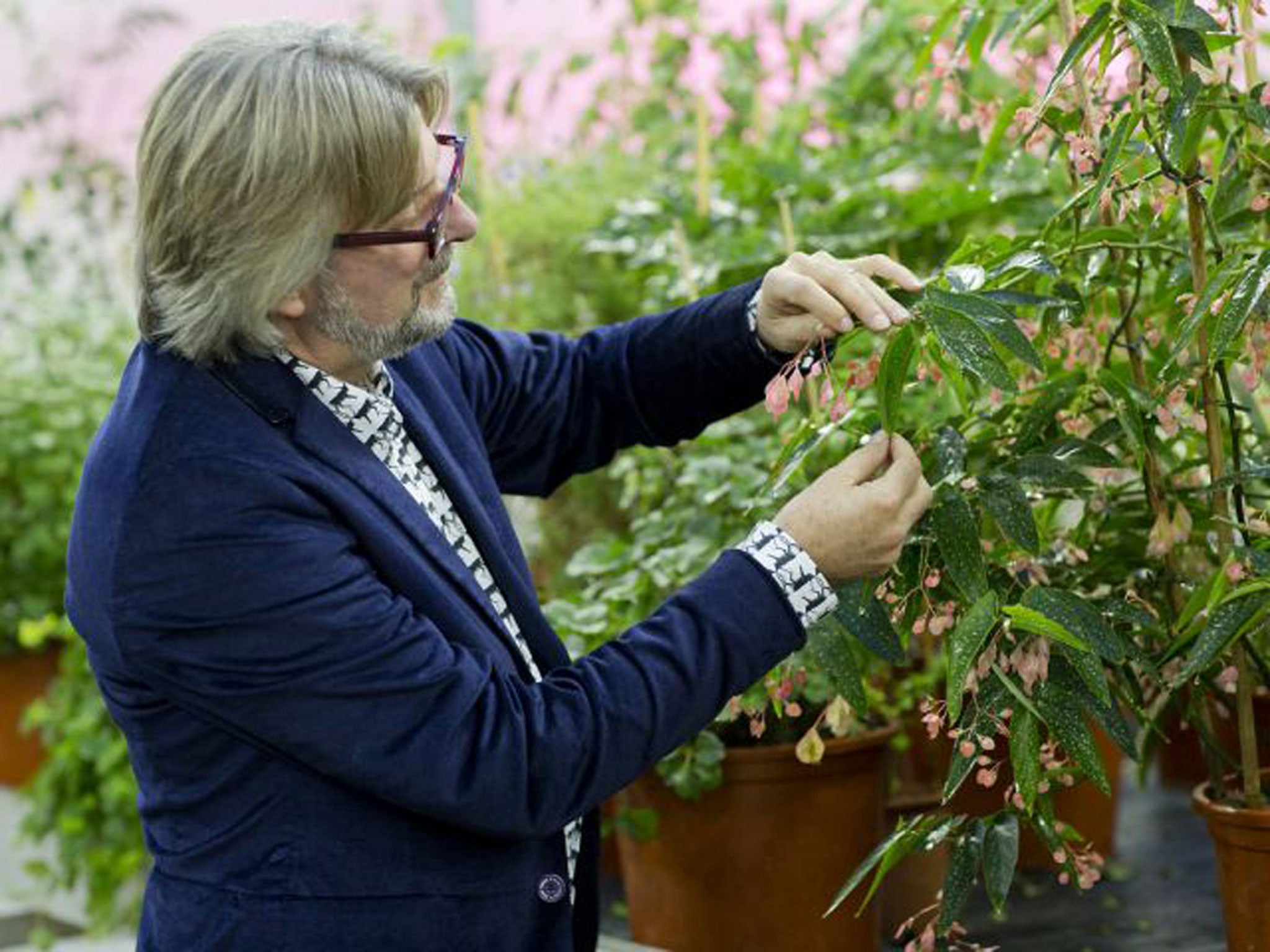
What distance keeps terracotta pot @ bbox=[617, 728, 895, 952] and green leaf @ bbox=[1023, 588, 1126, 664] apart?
557 millimetres

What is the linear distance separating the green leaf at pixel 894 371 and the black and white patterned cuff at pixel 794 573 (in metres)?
0.12

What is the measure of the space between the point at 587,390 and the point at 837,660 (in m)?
0.43

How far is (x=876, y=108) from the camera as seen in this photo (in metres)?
3.25

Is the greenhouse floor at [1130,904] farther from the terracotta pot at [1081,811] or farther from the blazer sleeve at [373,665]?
the blazer sleeve at [373,665]

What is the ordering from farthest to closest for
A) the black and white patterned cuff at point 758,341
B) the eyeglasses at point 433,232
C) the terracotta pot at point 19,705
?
the terracotta pot at point 19,705 → the black and white patterned cuff at point 758,341 → the eyeglasses at point 433,232

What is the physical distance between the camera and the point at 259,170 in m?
1.43

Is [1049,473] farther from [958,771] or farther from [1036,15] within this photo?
[1036,15]

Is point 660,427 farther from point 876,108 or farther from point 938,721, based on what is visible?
point 876,108

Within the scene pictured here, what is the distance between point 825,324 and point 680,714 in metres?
0.35

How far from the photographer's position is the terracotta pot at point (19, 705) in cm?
358

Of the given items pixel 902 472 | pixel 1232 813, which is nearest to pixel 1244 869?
pixel 1232 813

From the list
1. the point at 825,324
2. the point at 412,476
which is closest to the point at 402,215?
the point at 412,476

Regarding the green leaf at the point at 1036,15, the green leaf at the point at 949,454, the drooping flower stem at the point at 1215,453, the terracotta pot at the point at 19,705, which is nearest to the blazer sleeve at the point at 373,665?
the green leaf at the point at 949,454

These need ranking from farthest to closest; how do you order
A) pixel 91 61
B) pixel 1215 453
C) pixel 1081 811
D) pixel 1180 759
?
pixel 91 61, pixel 1180 759, pixel 1081 811, pixel 1215 453
